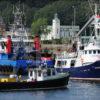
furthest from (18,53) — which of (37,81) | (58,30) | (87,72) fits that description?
(58,30)

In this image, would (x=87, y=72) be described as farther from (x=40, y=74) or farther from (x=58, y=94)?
(x=58, y=94)

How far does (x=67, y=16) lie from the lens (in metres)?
194

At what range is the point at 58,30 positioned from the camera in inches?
6998

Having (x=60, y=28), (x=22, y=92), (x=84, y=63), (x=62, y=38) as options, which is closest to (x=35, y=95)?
(x=22, y=92)

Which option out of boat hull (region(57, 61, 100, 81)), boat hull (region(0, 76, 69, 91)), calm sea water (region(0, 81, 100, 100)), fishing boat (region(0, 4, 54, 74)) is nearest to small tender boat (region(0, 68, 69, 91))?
boat hull (region(0, 76, 69, 91))

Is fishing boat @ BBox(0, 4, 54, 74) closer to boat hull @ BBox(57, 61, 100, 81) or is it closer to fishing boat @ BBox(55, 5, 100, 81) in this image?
fishing boat @ BBox(55, 5, 100, 81)

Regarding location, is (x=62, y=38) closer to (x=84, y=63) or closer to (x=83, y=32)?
(x=83, y=32)

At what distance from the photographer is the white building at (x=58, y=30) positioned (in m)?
173

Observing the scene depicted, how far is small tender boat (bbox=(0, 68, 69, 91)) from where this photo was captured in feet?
279

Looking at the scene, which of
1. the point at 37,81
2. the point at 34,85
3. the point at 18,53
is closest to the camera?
the point at 37,81

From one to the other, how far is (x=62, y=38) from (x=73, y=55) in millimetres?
62266

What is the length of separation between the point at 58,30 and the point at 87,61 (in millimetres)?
76577

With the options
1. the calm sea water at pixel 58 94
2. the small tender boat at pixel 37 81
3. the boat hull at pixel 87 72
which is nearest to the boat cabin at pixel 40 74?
the small tender boat at pixel 37 81

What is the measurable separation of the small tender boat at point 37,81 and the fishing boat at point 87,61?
40.9 feet
